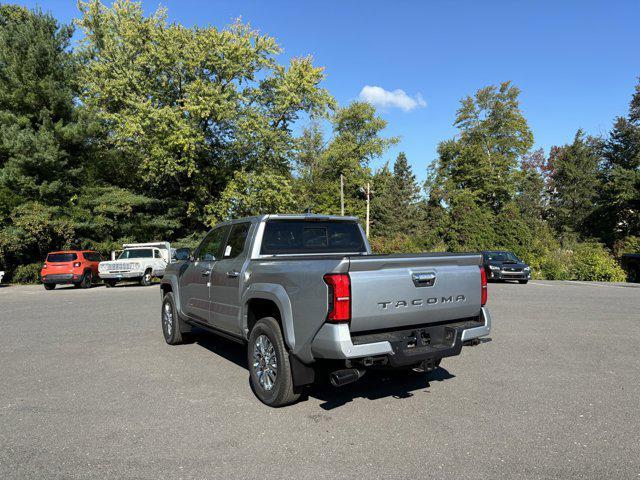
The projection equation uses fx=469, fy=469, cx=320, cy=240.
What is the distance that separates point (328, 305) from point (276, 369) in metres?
1.07

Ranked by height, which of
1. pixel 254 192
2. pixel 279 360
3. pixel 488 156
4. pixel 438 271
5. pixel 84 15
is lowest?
pixel 279 360

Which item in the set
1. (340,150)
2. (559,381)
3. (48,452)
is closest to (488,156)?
(340,150)

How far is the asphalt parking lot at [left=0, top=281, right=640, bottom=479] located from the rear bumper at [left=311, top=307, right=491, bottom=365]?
0.62 metres

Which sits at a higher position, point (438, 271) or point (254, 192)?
point (254, 192)

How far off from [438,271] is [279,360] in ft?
5.73

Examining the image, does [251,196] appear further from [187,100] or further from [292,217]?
[292,217]

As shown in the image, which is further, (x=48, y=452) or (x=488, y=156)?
(x=488, y=156)

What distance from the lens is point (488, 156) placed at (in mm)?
49375

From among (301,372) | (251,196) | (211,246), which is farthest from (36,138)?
(301,372)

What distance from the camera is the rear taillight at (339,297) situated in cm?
390

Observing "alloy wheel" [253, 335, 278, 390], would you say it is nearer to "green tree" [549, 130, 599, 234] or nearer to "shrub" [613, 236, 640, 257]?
"shrub" [613, 236, 640, 257]

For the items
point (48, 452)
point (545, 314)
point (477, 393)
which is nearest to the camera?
point (48, 452)

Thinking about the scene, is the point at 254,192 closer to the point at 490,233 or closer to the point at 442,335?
the point at 490,233

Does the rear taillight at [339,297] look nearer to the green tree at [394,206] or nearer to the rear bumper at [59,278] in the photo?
the rear bumper at [59,278]
